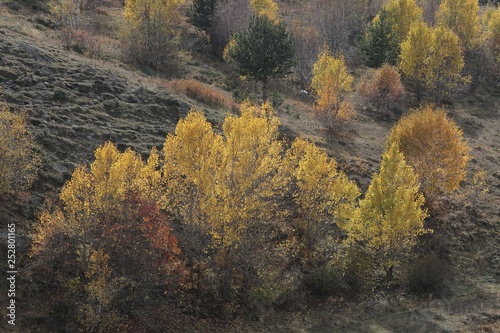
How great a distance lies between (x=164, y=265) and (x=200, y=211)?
421cm

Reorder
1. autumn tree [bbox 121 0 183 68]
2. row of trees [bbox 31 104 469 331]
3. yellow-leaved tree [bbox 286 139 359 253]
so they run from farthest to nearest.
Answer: autumn tree [bbox 121 0 183 68] → yellow-leaved tree [bbox 286 139 359 253] → row of trees [bbox 31 104 469 331]

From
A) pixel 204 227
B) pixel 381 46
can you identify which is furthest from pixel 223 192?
pixel 381 46

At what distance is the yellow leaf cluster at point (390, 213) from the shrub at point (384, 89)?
29285 mm

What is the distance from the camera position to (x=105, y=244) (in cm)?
2259

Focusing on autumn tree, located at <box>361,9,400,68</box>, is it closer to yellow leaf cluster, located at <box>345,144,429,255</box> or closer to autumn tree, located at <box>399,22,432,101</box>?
autumn tree, located at <box>399,22,432,101</box>

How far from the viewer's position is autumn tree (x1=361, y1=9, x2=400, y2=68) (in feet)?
234

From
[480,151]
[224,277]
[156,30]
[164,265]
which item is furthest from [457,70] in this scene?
[164,265]

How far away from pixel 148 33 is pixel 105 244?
137 feet

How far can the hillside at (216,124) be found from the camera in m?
27.3

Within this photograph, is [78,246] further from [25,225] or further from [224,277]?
[224,277]

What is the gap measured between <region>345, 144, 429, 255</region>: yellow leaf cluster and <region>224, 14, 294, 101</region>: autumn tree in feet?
84.3

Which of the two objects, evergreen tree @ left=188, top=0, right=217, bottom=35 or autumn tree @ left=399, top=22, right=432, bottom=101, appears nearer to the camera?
autumn tree @ left=399, top=22, right=432, bottom=101

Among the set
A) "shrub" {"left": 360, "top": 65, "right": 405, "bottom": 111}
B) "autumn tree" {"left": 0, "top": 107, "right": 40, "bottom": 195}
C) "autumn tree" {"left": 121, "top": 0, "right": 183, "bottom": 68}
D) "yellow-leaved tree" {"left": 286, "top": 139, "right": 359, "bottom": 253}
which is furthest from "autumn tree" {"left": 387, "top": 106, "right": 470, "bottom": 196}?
"autumn tree" {"left": 121, "top": 0, "right": 183, "bottom": 68}

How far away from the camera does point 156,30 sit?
58781 mm
